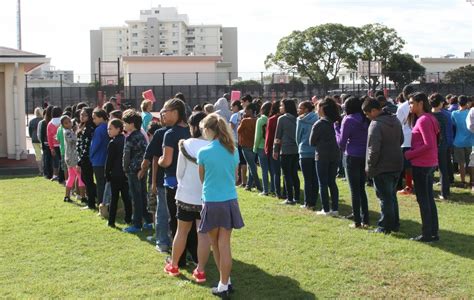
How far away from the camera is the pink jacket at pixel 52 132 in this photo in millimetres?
13453

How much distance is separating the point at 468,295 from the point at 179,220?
9.87ft

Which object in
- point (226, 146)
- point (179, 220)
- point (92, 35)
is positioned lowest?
point (179, 220)

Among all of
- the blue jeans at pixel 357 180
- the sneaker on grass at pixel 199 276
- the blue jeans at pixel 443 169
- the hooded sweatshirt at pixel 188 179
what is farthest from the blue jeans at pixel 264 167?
the hooded sweatshirt at pixel 188 179

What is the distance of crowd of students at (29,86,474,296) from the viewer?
19.7ft

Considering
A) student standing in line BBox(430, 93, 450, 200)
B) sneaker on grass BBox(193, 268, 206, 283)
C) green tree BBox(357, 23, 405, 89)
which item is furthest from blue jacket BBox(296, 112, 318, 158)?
green tree BBox(357, 23, 405, 89)

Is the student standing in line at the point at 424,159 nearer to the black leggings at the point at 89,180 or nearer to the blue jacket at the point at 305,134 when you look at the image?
the blue jacket at the point at 305,134

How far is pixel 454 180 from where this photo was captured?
13391mm

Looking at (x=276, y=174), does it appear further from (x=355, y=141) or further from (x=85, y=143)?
(x=85, y=143)

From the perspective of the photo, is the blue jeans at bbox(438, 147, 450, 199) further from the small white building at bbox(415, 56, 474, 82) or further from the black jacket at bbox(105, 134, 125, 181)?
the small white building at bbox(415, 56, 474, 82)

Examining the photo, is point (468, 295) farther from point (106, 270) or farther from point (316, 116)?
point (316, 116)

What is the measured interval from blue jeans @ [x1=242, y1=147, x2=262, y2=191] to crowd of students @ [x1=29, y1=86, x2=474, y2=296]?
0.03 m

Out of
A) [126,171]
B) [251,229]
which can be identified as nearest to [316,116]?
[251,229]

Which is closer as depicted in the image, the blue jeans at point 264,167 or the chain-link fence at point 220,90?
the blue jeans at point 264,167

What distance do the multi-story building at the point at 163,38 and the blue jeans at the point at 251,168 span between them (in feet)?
488
